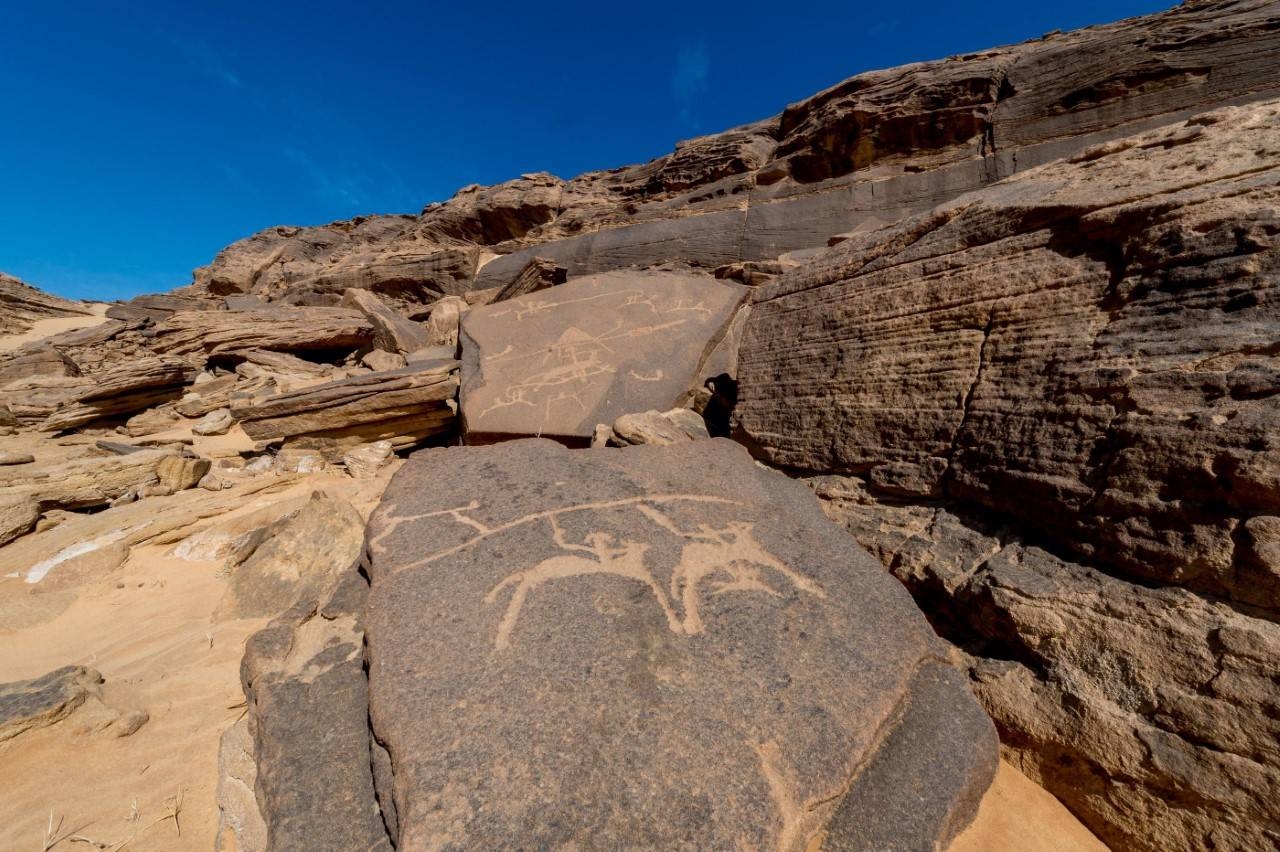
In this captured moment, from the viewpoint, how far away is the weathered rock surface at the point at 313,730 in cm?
115

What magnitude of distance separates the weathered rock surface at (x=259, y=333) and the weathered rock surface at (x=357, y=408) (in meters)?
3.28

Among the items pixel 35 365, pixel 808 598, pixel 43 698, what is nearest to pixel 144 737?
pixel 43 698

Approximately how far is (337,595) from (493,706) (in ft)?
3.59

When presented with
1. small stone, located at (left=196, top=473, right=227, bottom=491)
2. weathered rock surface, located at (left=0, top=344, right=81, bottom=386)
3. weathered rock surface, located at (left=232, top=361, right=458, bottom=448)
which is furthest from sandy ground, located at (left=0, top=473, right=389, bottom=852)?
weathered rock surface, located at (left=0, top=344, right=81, bottom=386)

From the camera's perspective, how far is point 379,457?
13.3 feet

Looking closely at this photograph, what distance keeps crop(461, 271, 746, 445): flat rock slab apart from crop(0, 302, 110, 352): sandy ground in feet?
52.7

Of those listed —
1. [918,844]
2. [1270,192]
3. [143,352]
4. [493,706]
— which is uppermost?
[143,352]

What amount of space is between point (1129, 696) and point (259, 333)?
9320mm

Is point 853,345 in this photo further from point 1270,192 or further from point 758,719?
point 758,719

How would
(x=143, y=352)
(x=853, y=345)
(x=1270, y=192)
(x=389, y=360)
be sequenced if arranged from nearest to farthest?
(x=1270, y=192) → (x=853, y=345) → (x=389, y=360) → (x=143, y=352)

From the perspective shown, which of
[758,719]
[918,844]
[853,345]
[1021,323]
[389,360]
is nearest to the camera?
[918,844]

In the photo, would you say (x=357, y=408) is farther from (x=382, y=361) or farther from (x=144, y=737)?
(x=144, y=737)

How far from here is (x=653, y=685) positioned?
4.06ft

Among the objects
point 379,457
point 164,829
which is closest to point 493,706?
point 164,829
